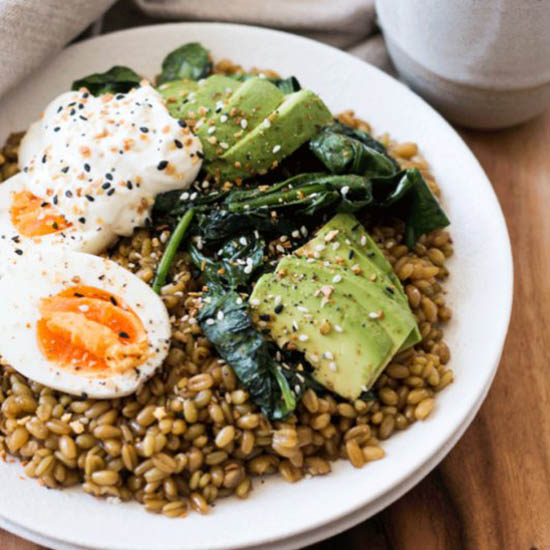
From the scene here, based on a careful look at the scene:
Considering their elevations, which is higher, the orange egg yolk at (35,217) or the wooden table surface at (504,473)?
the orange egg yolk at (35,217)

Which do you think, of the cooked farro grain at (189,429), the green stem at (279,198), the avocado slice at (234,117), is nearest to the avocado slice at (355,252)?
the green stem at (279,198)

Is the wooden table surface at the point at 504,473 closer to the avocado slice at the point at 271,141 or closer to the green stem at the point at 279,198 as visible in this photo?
the green stem at the point at 279,198

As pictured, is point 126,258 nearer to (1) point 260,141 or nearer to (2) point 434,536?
(1) point 260,141

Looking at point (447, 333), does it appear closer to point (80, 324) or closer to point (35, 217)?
point (80, 324)

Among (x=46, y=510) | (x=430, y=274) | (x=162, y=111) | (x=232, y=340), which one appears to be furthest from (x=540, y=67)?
(x=46, y=510)

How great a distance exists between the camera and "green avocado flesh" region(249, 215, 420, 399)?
9.59 ft

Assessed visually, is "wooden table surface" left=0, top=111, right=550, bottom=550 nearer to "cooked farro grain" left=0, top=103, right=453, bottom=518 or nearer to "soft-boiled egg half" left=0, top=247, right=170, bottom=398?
"cooked farro grain" left=0, top=103, right=453, bottom=518

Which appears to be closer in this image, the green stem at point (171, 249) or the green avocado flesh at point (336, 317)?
the green avocado flesh at point (336, 317)

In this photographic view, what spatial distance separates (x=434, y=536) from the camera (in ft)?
9.98

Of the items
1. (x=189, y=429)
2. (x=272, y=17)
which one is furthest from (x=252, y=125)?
(x=189, y=429)

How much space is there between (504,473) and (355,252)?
1070mm

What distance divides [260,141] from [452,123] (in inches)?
57.0

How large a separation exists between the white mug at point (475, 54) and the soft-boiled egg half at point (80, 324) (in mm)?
1829

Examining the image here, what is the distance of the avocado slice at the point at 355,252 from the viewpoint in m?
3.11
